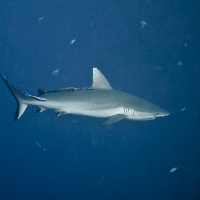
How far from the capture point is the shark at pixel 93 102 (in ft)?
11.0

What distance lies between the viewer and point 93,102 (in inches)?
133

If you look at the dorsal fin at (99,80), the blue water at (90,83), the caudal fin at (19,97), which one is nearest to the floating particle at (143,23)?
the blue water at (90,83)

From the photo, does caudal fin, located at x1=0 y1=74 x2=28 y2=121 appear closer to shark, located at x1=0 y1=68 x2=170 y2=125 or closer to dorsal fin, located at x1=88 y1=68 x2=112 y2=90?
shark, located at x1=0 y1=68 x2=170 y2=125

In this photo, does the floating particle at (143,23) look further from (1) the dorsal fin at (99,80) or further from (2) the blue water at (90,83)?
(1) the dorsal fin at (99,80)

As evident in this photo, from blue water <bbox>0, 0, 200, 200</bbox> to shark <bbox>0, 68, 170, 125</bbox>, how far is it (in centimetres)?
171

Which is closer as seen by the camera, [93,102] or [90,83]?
[93,102]

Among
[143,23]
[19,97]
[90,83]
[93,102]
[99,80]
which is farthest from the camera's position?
[143,23]

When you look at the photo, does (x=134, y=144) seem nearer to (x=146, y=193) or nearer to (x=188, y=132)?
(x=146, y=193)

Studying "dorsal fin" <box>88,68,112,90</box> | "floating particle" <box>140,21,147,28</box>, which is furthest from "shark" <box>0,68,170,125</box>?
"floating particle" <box>140,21,147,28</box>

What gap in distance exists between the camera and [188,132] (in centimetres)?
636

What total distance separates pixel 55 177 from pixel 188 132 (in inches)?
194

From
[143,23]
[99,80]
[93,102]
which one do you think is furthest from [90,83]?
[143,23]

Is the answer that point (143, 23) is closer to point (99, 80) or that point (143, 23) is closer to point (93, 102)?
point (99, 80)

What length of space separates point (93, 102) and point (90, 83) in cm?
198
